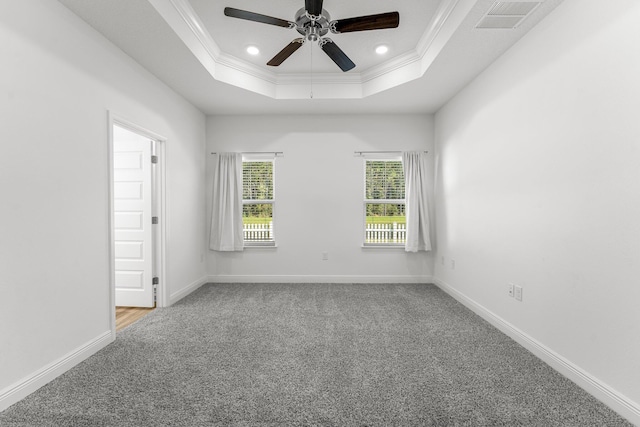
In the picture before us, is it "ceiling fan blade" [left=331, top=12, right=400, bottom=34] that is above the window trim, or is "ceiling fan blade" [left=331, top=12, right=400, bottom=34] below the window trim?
above

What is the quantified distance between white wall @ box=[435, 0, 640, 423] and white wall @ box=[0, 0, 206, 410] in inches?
138

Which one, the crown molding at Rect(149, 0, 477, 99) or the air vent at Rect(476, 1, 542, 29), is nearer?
the air vent at Rect(476, 1, 542, 29)

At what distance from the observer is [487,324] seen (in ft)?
9.69

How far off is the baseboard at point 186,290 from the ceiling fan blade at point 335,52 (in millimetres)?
3220

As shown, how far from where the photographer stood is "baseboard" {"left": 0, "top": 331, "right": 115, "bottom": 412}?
1.72 metres

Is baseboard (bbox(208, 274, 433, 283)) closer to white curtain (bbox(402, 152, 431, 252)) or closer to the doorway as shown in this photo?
white curtain (bbox(402, 152, 431, 252))

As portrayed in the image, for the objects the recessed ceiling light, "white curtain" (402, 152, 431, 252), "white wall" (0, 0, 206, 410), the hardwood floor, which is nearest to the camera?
"white wall" (0, 0, 206, 410)

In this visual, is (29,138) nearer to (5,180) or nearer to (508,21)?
(5,180)

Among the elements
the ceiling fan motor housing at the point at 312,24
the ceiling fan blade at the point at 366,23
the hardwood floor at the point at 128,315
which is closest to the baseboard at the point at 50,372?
the hardwood floor at the point at 128,315

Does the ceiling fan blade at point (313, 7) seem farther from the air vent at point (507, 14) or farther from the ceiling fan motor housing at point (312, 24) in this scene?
the air vent at point (507, 14)

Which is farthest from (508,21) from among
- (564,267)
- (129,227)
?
(129,227)

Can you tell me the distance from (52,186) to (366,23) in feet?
8.17

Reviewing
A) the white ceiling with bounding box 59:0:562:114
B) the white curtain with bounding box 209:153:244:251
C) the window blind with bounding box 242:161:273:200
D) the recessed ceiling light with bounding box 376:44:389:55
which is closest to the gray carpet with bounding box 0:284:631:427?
the white curtain with bounding box 209:153:244:251

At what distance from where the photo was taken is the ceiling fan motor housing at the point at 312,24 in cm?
225
